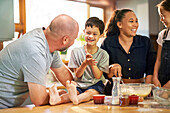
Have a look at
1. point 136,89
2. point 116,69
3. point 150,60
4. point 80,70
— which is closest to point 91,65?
point 80,70

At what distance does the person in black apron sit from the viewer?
211 cm

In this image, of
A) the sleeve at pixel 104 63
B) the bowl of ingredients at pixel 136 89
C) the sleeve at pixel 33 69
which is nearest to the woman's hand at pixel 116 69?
the sleeve at pixel 104 63

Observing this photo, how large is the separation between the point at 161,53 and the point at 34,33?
1320 mm

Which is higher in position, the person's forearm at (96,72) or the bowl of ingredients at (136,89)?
the person's forearm at (96,72)

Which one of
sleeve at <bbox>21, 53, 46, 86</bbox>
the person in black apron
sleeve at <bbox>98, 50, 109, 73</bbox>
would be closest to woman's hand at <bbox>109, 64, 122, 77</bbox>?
sleeve at <bbox>98, 50, 109, 73</bbox>

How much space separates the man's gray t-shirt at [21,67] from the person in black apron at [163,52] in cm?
117

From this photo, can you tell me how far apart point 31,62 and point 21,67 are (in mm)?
77

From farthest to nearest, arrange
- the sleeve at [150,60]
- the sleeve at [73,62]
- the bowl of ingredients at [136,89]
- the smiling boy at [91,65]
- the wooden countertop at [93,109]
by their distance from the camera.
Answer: the sleeve at [150,60], the sleeve at [73,62], the smiling boy at [91,65], the bowl of ingredients at [136,89], the wooden countertop at [93,109]

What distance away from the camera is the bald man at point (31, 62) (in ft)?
4.67

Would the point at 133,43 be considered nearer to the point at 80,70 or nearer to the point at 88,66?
the point at 88,66

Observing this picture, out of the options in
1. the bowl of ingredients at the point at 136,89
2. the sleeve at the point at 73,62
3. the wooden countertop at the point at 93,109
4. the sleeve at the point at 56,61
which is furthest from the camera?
the sleeve at the point at 73,62

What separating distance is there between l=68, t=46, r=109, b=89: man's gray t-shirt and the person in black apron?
1.69 feet

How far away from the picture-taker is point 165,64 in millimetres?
2277

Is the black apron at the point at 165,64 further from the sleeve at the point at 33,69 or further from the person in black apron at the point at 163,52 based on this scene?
the sleeve at the point at 33,69
